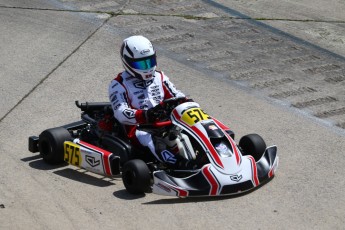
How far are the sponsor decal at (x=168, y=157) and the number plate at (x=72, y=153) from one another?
3.07 feet

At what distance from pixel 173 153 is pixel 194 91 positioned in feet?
10.2

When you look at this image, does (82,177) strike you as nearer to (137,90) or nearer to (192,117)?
(137,90)

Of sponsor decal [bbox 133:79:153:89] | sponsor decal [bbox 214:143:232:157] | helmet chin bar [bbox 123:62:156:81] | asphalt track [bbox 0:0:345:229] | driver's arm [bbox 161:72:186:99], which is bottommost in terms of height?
asphalt track [bbox 0:0:345:229]

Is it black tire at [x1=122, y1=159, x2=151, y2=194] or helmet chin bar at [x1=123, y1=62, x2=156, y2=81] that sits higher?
helmet chin bar at [x1=123, y1=62, x2=156, y2=81]

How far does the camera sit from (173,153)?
9.13 m

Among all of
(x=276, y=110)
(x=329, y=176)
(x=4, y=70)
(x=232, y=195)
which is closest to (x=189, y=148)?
(x=232, y=195)

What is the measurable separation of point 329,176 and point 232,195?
1.29 m

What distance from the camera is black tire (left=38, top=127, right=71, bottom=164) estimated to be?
31.2 feet

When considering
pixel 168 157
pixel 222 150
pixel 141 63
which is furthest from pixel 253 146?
pixel 141 63

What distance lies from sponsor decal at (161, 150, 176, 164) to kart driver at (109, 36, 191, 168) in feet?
0.63

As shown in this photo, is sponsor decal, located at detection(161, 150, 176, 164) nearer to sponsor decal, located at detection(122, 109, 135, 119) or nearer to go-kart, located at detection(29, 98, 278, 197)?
go-kart, located at detection(29, 98, 278, 197)

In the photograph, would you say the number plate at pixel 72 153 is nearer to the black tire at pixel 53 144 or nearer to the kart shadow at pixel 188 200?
the black tire at pixel 53 144

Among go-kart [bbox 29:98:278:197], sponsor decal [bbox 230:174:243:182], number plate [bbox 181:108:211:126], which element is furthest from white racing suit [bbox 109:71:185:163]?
sponsor decal [bbox 230:174:243:182]

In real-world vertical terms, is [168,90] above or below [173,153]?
above
